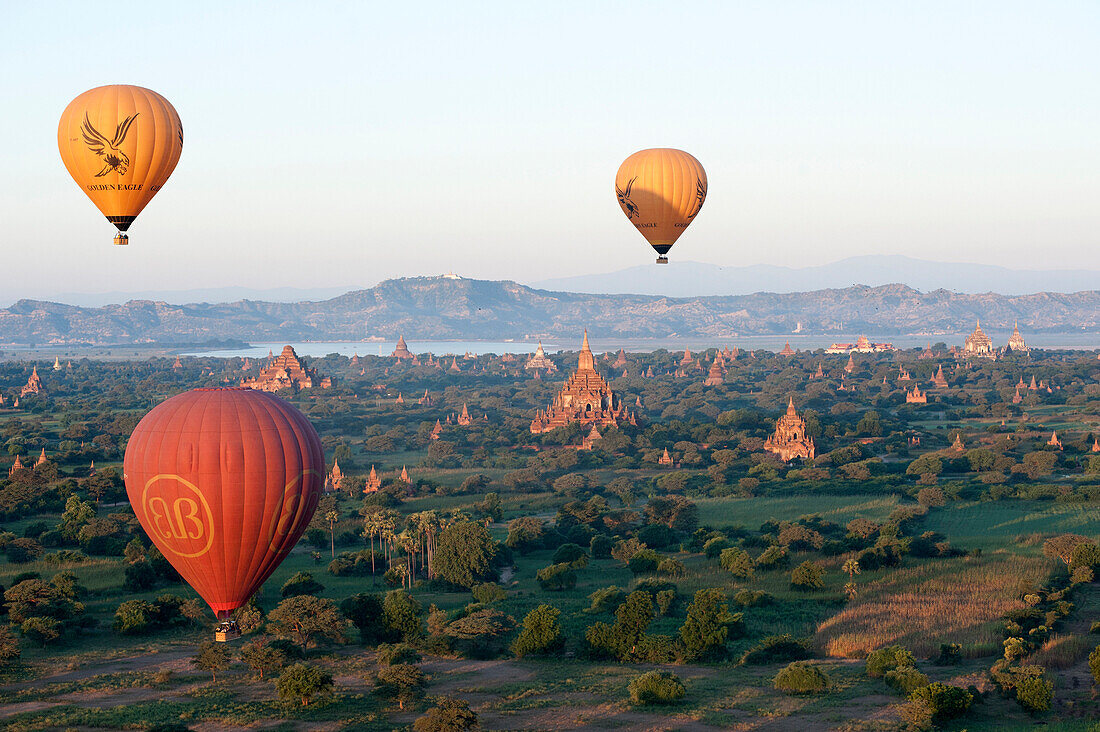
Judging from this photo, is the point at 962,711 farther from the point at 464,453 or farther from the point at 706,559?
the point at 464,453

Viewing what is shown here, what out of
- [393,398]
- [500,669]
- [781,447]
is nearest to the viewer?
[500,669]

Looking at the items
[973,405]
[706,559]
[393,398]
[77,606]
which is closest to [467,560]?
[706,559]

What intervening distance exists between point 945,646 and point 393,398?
453 ft

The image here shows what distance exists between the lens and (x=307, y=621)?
40750 mm

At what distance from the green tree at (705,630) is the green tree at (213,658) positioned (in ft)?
45.4

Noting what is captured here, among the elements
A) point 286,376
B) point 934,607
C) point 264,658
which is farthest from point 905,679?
point 286,376

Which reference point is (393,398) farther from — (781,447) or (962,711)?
(962,711)

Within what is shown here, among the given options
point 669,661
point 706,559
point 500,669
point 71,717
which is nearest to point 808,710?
point 669,661

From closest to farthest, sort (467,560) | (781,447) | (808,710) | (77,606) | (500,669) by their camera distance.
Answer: (808,710)
(500,669)
(77,606)
(467,560)
(781,447)

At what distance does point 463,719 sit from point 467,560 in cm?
1990

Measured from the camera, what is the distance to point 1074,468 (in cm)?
8969

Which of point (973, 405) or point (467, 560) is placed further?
point (973, 405)

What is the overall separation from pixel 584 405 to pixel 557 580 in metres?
64.2

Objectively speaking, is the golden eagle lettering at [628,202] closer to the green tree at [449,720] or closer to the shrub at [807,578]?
the shrub at [807,578]
